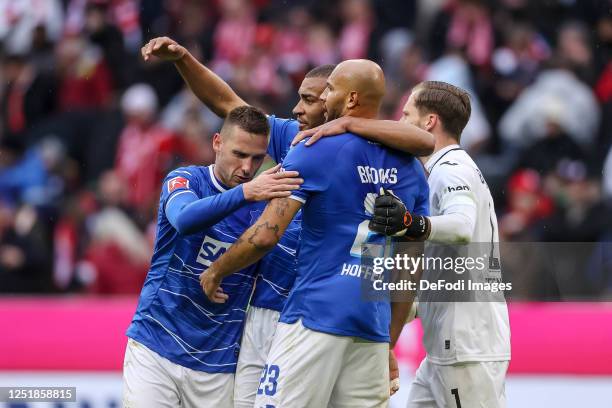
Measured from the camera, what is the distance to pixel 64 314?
8609mm

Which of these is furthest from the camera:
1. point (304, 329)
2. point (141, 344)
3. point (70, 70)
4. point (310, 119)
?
point (70, 70)

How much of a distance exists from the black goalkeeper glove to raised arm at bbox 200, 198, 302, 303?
0.39 m

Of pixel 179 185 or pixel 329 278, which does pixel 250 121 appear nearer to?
pixel 179 185

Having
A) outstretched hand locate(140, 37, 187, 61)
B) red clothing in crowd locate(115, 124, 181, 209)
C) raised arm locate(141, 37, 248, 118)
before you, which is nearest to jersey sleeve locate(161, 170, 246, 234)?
outstretched hand locate(140, 37, 187, 61)

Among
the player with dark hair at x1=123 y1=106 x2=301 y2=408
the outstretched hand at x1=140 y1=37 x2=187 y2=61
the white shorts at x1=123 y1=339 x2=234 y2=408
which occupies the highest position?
the outstretched hand at x1=140 y1=37 x2=187 y2=61

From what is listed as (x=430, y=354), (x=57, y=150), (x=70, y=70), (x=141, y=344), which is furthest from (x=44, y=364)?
(x=70, y=70)

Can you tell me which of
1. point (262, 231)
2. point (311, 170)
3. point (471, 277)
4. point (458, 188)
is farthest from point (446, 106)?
point (262, 231)

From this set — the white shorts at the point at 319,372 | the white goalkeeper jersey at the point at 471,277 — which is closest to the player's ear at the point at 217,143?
the white shorts at the point at 319,372

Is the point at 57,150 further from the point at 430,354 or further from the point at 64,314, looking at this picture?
the point at 430,354

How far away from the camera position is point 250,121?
19.0 feet

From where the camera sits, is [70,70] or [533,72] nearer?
[533,72]

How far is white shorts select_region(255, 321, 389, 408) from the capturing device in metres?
5.22

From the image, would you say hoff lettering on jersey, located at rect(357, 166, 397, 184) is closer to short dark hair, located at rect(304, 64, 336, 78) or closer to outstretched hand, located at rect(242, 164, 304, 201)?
outstretched hand, located at rect(242, 164, 304, 201)

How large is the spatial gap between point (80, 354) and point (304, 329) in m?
3.58
